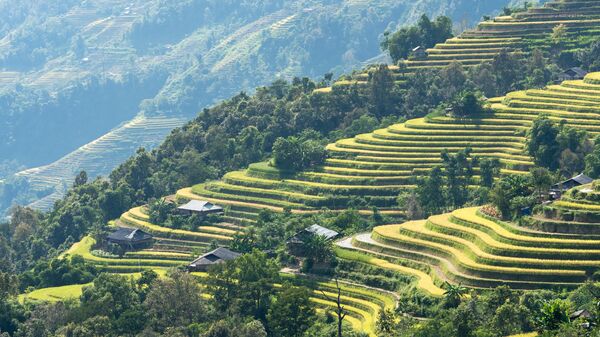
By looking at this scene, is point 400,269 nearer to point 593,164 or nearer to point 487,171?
point 593,164

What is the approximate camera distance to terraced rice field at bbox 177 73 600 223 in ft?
395

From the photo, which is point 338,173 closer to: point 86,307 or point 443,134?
point 443,134

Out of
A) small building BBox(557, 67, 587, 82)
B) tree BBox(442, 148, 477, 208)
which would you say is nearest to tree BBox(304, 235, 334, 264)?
tree BBox(442, 148, 477, 208)

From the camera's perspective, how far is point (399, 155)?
406ft

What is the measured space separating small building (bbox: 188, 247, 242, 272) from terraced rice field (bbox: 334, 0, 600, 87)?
44830mm

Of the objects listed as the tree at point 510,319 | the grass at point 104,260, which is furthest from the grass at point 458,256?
the grass at point 104,260

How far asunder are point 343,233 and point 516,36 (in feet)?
154

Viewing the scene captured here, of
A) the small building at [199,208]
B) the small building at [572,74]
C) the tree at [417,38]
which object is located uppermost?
the tree at [417,38]

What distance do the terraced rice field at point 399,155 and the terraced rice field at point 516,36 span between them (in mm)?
17304

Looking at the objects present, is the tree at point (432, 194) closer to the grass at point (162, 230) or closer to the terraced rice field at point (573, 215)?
the grass at point (162, 230)

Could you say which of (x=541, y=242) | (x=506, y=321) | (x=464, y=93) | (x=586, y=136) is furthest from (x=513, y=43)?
(x=506, y=321)

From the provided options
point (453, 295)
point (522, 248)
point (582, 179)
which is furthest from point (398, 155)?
point (453, 295)

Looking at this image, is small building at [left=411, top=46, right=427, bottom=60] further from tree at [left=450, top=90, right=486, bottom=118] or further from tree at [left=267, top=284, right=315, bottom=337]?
tree at [left=267, top=284, right=315, bottom=337]

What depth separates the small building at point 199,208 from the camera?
417ft
